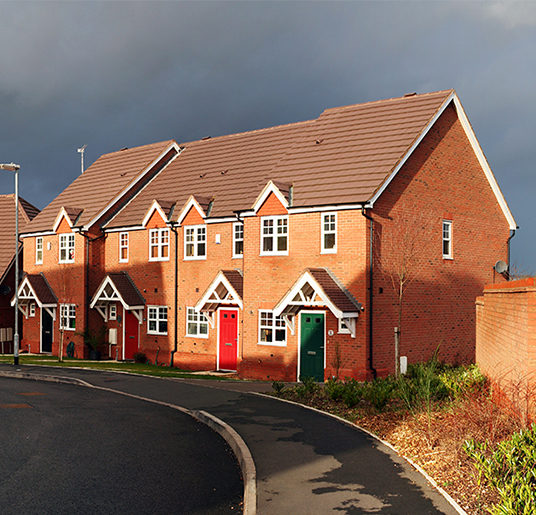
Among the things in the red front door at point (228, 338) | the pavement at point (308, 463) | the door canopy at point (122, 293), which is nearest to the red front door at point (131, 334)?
the door canopy at point (122, 293)

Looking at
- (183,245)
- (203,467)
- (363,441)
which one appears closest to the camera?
(203,467)

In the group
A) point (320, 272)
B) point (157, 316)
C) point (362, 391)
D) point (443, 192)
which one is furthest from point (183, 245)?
point (362, 391)

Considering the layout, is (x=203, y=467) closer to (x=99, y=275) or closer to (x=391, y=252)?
(x=391, y=252)

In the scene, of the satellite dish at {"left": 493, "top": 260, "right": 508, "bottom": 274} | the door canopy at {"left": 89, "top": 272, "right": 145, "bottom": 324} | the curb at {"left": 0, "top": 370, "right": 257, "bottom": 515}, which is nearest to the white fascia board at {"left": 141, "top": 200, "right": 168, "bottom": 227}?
the door canopy at {"left": 89, "top": 272, "right": 145, "bottom": 324}

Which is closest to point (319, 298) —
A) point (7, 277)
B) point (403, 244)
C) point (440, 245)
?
point (403, 244)

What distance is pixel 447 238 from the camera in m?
25.5

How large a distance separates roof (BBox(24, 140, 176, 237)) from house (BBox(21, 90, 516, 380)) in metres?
0.18

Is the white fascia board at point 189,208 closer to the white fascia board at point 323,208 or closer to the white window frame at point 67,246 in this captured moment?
the white fascia board at point 323,208

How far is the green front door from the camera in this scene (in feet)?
73.6

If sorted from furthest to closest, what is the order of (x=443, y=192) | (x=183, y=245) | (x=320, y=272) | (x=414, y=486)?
1. (x=183, y=245)
2. (x=443, y=192)
3. (x=320, y=272)
4. (x=414, y=486)

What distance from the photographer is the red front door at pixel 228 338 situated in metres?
26.9

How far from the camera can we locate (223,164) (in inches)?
1244

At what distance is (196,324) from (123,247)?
725 centimetres

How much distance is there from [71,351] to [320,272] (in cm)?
1803
